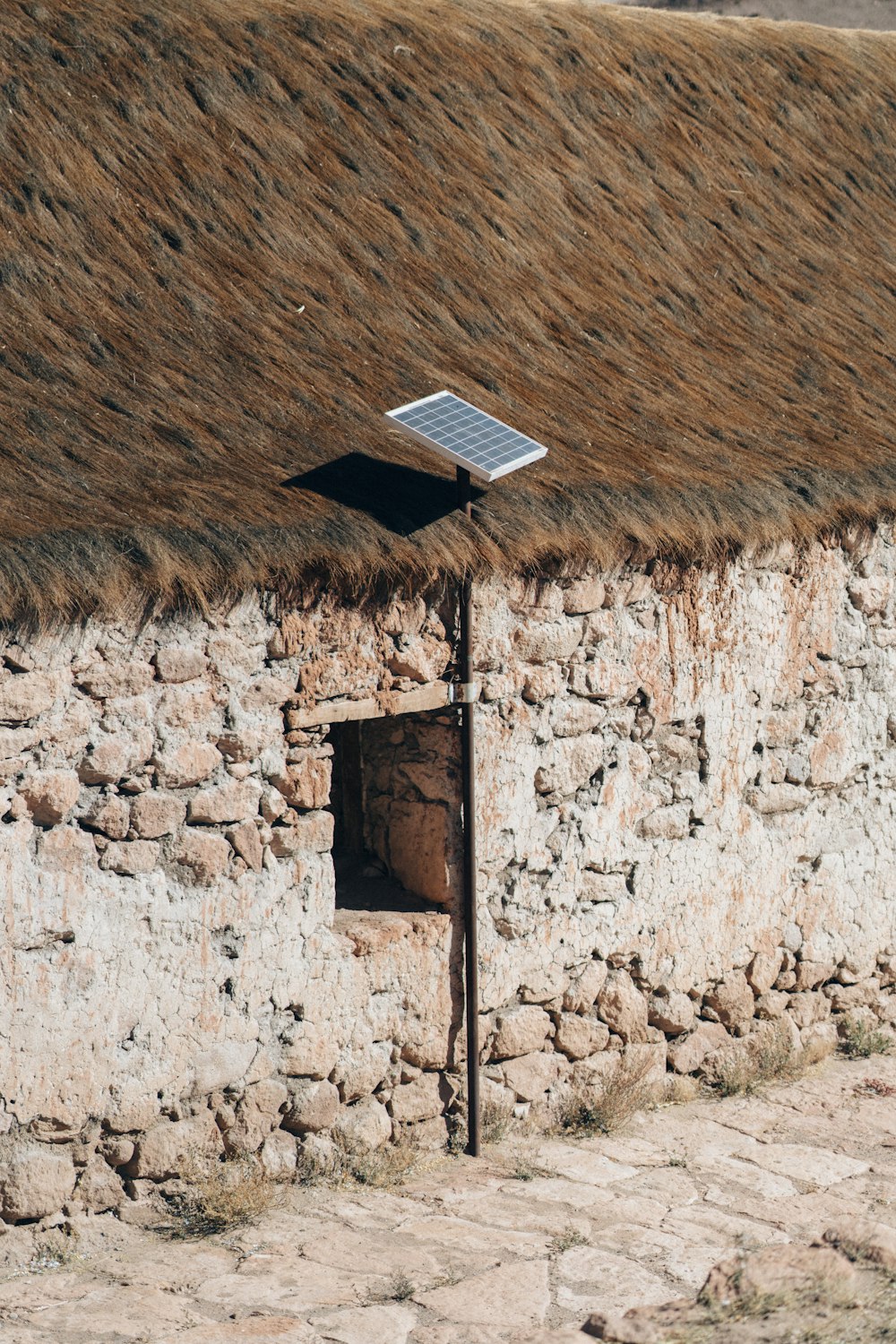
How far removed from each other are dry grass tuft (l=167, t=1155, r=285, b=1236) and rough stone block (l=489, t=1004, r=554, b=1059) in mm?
1076

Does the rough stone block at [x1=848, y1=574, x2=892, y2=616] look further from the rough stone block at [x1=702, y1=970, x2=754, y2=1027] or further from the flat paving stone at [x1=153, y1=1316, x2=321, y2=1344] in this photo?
the flat paving stone at [x1=153, y1=1316, x2=321, y2=1344]

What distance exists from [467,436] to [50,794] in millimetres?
1945

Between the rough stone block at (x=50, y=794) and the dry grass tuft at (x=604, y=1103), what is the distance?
2.47 m

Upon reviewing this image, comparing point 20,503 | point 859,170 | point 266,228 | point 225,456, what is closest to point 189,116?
point 266,228

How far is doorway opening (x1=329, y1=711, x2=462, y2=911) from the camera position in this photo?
6000 mm

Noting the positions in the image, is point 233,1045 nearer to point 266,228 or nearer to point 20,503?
point 20,503

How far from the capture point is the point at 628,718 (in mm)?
6418

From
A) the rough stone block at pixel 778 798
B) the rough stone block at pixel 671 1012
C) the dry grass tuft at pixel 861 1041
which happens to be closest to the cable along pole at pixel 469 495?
the rough stone block at pixel 671 1012

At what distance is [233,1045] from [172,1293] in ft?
2.84

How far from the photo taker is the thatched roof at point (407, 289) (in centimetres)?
560

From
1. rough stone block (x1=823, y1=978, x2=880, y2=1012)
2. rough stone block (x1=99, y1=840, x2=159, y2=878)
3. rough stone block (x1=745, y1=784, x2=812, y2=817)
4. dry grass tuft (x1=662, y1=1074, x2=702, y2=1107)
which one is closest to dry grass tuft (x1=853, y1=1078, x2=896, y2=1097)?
rough stone block (x1=823, y1=978, x2=880, y2=1012)

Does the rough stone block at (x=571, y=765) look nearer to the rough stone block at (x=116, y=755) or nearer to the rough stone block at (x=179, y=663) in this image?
the rough stone block at (x=179, y=663)

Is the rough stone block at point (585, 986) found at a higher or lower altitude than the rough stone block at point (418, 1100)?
higher

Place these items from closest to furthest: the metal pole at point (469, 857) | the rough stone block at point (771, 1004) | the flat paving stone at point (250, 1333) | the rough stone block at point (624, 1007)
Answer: the flat paving stone at point (250, 1333) → the metal pole at point (469, 857) → the rough stone block at point (624, 1007) → the rough stone block at point (771, 1004)
